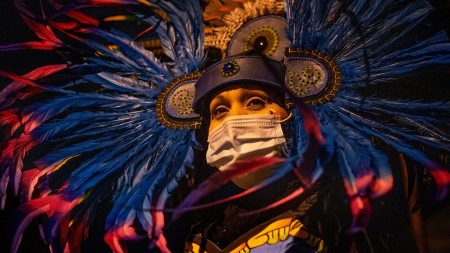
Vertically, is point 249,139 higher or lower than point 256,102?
lower

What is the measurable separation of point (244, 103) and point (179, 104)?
16.5 inches

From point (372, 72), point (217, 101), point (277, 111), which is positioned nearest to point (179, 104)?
point (217, 101)

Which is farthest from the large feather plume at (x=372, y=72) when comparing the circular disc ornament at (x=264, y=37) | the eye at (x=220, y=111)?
the eye at (x=220, y=111)

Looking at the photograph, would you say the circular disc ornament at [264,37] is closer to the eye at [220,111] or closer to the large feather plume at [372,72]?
the large feather plume at [372,72]

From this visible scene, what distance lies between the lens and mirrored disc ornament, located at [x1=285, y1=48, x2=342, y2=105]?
1.69 metres

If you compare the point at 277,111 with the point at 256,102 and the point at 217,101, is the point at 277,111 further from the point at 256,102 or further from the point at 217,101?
the point at 217,101

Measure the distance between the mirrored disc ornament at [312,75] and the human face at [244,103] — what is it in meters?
0.11

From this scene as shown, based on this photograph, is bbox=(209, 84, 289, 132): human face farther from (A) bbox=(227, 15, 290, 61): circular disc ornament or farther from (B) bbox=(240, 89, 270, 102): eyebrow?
(A) bbox=(227, 15, 290, 61): circular disc ornament

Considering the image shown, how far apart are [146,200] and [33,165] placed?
0.57 meters

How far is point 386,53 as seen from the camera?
5.32ft

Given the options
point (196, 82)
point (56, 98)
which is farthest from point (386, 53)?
point (56, 98)

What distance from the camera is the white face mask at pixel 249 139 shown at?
1557 mm

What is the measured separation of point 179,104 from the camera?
77.7 inches

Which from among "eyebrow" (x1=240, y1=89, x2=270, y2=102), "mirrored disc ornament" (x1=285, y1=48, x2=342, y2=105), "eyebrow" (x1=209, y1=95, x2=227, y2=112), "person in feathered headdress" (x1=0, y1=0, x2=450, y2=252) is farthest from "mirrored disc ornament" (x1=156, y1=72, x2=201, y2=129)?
"mirrored disc ornament" (x1=285, y1=48, x2=342, y2=105)
